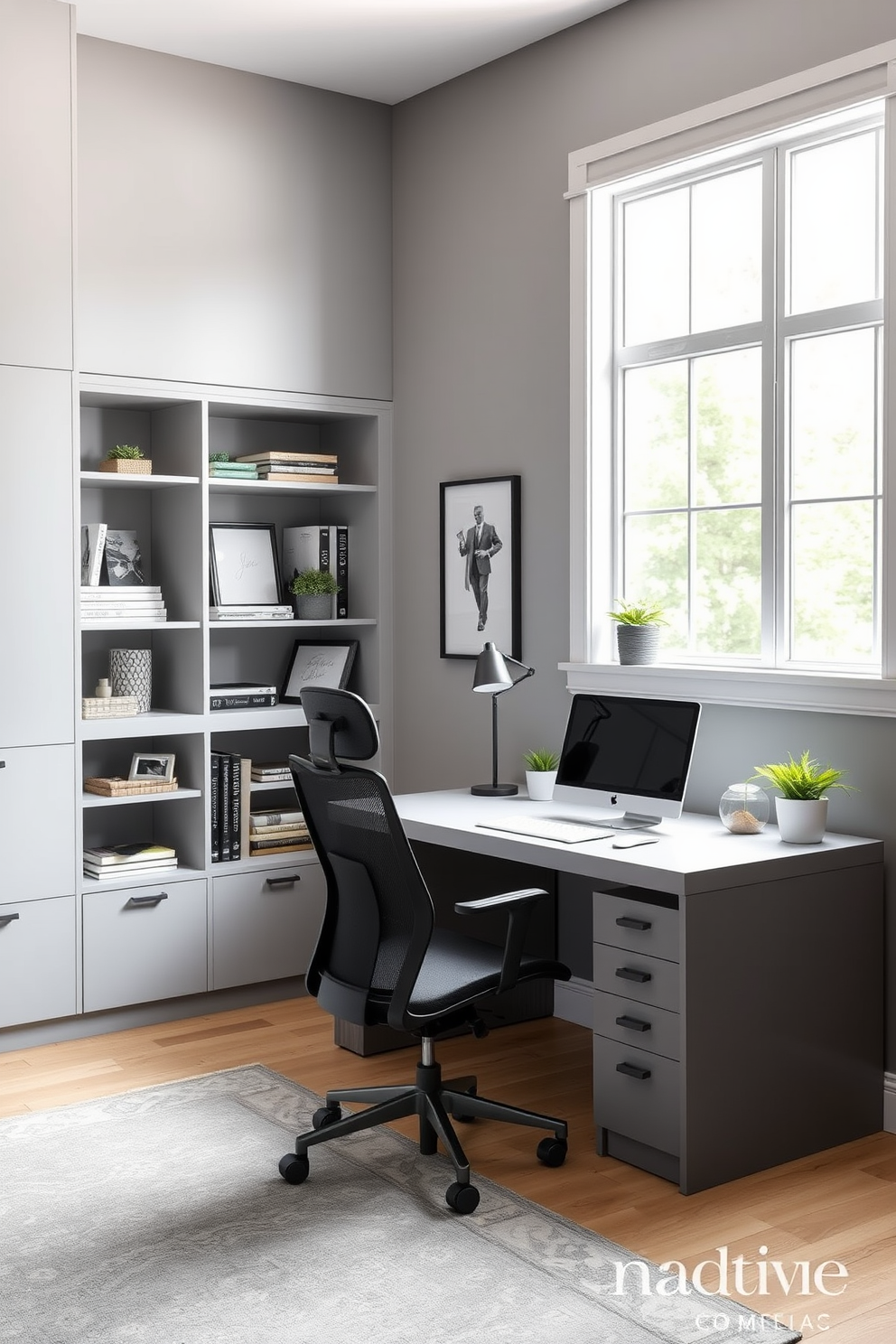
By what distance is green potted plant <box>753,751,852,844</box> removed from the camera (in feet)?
10.2

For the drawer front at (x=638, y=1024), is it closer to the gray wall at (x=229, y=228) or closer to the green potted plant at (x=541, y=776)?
the green potted plant at (x=541, y=776)

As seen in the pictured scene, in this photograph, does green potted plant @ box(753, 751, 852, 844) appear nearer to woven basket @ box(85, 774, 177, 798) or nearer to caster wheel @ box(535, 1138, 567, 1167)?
caster wheel @ box(535, 1138, 567, 1167)

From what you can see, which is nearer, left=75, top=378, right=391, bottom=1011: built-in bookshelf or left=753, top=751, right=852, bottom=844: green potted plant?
left=753, top=751, right=852, bottom=844: green potted plant

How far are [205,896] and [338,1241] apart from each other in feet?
5.66

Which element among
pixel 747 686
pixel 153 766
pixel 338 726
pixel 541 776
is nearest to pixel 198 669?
pixel 153 766

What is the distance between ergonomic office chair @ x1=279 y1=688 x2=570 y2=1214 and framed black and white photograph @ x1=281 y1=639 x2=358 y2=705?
1617 millimetres

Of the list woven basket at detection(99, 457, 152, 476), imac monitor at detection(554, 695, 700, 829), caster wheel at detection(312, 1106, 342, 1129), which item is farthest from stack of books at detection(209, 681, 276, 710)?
caster wheel at detection(312, 1106, 342, 1129)

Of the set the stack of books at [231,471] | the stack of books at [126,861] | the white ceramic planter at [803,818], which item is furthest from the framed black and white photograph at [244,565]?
the white ceramic planter at [803,818]

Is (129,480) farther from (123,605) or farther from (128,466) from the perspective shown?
(123,605)

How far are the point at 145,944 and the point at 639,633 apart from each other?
1.77m

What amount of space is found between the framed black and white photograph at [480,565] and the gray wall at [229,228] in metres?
0.61

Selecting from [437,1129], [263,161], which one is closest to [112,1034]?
[437,1129]

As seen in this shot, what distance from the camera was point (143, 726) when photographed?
13.5 ft

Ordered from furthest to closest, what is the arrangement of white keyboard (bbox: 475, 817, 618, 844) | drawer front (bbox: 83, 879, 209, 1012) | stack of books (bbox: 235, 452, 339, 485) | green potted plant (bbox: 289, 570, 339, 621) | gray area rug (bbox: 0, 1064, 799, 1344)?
green potted plant (bbox: 289, 570, 339, 621), stack of books (bbox: 235, 452, 339, 485), drawer front (bbox: 83, 879, 209, 1012), white keyboard (bbox: 475, 817, 618, 844), gray area rug (bbox: 0, 1064, 799, 1344)
